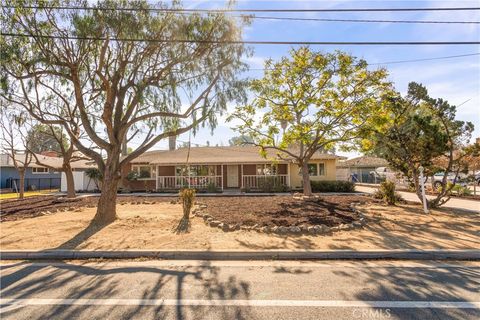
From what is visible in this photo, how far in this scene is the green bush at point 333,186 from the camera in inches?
842

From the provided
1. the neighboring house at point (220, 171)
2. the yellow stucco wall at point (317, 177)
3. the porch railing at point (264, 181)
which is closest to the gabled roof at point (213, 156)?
the neighboring house at point (220, 171)

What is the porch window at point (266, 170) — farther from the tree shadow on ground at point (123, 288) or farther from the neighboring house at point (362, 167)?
the tree shadow on ground at point (123, 288)

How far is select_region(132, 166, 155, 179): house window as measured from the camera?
82.4 ft

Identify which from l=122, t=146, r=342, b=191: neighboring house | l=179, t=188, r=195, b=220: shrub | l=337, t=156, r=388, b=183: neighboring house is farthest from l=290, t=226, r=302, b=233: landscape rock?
l=337, t=156, r=388, b=183: neighboring house

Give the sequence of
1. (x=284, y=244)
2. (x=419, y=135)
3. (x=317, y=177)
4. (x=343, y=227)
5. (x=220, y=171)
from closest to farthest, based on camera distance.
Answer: (x=284, y=244) < (x=343, y=227) < (x=419, y=135) < (x=317, y=177) < (x=220, y=171)

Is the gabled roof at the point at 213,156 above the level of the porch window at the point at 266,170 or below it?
above

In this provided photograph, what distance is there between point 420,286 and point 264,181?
58.4 feet

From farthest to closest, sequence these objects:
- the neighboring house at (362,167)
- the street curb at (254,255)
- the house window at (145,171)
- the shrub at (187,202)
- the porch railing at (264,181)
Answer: the neighboring house at (362,167) < the house window at (145,171) < the porch railing at (264,181) < the shrub at (187,202) < the street curb at (254,255)

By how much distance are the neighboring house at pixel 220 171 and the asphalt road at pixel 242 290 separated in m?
16.5

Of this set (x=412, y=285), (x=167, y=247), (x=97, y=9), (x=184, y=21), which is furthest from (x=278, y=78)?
(x=412, y=285)

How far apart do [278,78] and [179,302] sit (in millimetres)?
12759

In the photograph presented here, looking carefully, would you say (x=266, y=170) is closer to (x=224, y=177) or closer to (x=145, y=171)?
(x=224, y=177)

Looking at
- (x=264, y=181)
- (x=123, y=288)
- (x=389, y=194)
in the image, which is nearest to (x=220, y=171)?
(x=264, y=181)

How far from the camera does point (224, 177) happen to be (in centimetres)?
2488
